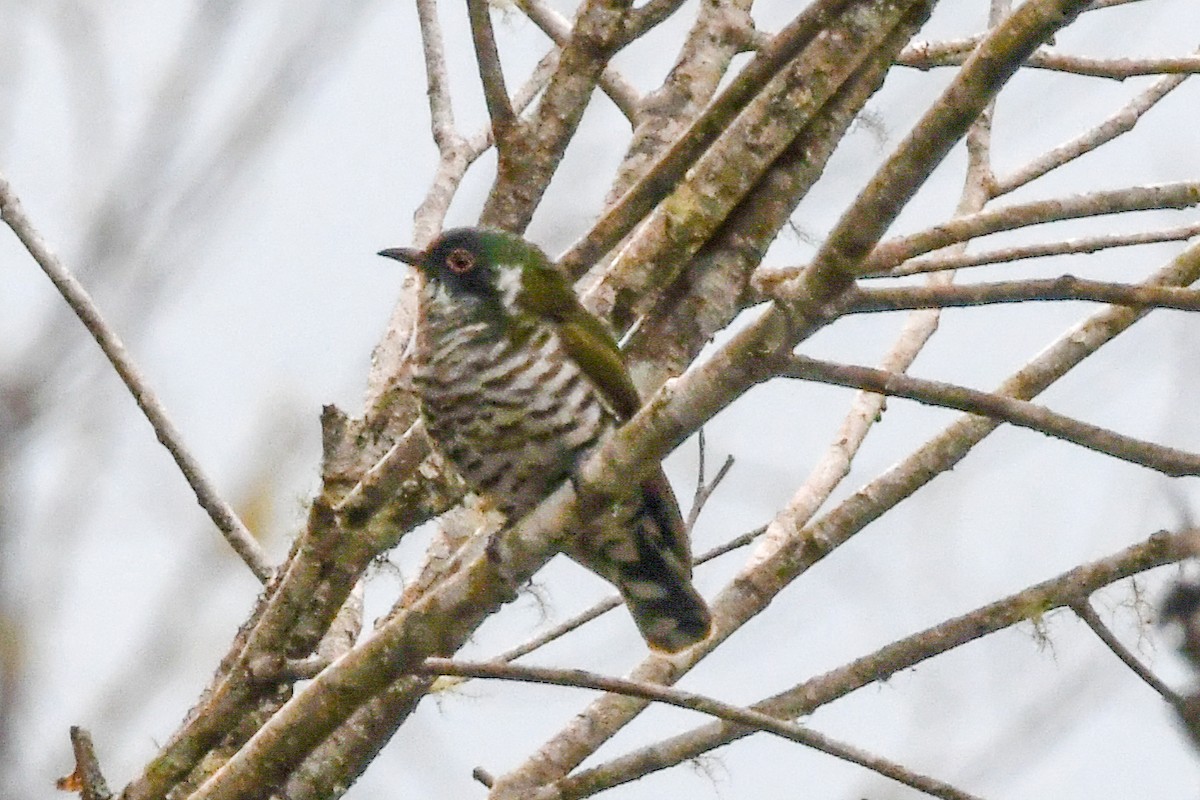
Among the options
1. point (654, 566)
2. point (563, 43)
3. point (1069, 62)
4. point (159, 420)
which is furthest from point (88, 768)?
point (1069, 62)

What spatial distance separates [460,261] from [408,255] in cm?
23

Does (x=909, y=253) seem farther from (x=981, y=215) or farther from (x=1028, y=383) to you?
(x=1028, y=383)

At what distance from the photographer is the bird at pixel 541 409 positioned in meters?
3.67

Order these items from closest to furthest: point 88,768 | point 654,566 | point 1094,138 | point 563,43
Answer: point 88,768
point 654,566
point 1094,138
point 563,43

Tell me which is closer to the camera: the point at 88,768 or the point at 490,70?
the point at 88,768

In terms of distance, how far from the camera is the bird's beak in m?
4.20

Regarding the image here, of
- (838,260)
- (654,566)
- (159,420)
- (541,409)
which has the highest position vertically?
Result: (159,420)

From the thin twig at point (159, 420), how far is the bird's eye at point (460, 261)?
2.54 ft

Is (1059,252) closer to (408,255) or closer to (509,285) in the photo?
(509,285)

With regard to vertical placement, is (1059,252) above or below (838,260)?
above

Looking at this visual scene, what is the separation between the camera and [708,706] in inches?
111

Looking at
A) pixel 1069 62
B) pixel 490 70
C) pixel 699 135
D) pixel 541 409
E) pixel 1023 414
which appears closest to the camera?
pixel 1023 414

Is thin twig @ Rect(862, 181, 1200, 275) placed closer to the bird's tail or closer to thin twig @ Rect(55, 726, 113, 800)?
the bird's tail

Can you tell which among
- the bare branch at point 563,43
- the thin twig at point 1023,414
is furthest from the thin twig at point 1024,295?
the bare branch at point 563,43
